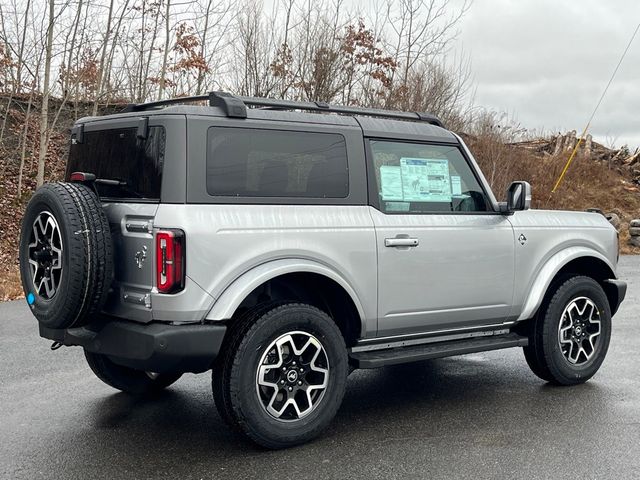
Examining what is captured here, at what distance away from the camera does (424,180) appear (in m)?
5.29

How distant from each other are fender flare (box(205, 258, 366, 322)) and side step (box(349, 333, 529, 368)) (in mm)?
466

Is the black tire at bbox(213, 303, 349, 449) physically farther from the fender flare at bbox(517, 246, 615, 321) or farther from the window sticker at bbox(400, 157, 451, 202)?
the fender flare at bbox(517, 246, 615, 321)

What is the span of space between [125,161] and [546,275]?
3.21 metres

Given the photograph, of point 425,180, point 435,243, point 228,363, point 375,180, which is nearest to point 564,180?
point 425,180

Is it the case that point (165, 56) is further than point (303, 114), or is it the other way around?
point (165, 56)

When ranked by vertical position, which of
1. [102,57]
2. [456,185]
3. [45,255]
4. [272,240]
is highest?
[102,57]

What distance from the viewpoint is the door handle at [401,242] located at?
484 centimetres

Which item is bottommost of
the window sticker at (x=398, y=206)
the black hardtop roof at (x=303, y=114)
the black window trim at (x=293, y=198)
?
the window sticker at (x=398, y=206)

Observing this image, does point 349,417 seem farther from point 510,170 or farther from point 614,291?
point 510,170

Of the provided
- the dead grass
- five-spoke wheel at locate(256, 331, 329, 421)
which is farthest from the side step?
the dead grass

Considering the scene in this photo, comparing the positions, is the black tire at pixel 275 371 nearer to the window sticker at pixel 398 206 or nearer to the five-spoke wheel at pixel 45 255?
the window sticker at pixel 398 206

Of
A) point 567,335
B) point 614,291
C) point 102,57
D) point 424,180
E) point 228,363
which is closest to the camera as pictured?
point 228,363

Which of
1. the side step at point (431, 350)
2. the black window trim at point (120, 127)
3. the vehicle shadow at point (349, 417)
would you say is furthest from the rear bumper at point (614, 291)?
the black window trim at point (120, 127)

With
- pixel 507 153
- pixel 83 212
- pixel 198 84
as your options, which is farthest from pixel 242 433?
pixel 507 153
